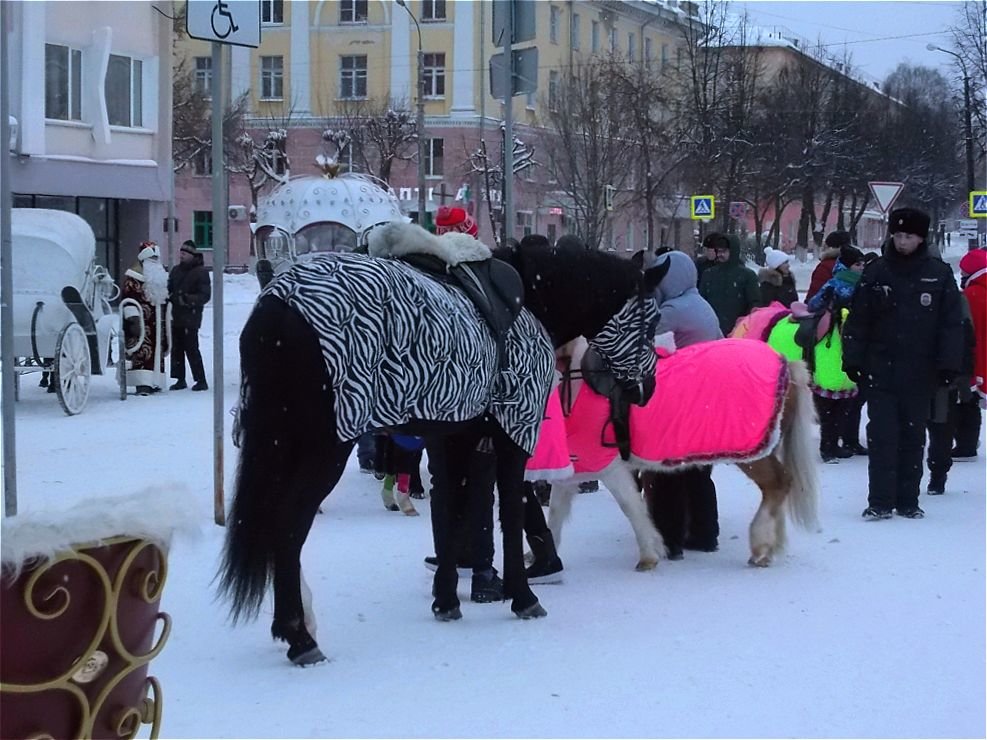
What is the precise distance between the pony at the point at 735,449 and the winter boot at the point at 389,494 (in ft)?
5.03

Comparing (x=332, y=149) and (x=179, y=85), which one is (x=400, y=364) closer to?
(x=179, y=85)

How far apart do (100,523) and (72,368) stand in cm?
1016

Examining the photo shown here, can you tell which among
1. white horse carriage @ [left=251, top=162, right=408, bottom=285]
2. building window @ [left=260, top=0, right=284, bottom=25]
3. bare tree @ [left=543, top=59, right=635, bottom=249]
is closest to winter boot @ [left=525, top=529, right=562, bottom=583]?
white horse carriage @ [left=251, top=162, right=408, bottom=285]

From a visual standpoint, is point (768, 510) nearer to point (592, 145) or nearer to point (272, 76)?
point (592, 145)

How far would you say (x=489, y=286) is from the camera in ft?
17.4

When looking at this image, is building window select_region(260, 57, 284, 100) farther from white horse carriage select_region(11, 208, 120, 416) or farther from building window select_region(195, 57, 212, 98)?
white horse carriage select_region(11, 208, 120, 416)

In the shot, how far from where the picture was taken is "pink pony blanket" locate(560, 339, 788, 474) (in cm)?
643

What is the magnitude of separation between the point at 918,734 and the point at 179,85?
40.8m

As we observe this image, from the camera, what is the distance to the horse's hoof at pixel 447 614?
18.1ft

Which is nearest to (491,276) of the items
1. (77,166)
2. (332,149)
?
(77,166)

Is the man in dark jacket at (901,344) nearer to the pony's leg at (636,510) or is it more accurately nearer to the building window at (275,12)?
the pony's leg at (636,510)

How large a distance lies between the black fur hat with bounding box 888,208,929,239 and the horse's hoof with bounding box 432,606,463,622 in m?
3.80

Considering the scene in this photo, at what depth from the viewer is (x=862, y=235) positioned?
87.0m

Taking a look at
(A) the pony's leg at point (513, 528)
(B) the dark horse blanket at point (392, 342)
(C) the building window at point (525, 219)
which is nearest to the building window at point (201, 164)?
(C) the building window at point (525, 219)
